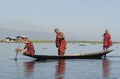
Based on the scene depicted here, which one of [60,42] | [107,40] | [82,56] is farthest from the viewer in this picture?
[107,40]

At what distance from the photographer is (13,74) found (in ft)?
67.0

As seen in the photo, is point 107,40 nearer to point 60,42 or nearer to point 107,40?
point 107,40

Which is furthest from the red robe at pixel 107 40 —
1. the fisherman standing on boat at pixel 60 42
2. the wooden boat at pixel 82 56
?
the fisherman standing on boat at pixel 60 42

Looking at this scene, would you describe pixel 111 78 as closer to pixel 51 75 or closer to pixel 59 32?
pixel 51 75

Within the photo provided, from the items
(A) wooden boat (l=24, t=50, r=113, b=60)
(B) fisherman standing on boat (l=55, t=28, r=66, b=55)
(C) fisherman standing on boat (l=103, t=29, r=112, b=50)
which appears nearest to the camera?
(A) wooden boat (l=24, t=50, r=113, b=60)

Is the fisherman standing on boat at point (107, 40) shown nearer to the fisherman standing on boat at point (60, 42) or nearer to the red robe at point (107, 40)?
the red robe at point (107, 40)

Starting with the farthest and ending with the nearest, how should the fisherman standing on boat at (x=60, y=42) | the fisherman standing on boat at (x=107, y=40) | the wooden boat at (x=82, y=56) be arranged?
the fisherman standing on boat at (x=107, y=40)
the fisherman standing on boat at (x=60, y=42)
the wooden boat at (x=82, y=56)

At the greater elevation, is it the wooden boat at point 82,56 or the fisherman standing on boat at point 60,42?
the fisherman standing on boat at point 60,42

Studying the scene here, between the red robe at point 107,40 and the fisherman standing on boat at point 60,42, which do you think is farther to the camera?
the red robe at point 107,40

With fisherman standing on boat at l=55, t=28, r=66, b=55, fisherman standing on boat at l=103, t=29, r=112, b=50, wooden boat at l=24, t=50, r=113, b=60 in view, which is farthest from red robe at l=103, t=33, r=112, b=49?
fisherman standing on boat at l=55, t=28, r=66, b=55

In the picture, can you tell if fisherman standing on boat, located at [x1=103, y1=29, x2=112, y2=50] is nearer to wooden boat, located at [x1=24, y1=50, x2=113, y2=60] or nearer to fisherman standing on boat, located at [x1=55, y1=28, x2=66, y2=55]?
wooden boat, located at [x1=24, y1=50, x2=113, y2=60]

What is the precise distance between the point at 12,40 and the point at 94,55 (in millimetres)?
145633

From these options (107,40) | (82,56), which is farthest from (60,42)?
(107,40)

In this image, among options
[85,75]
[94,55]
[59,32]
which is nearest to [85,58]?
[94,55]
